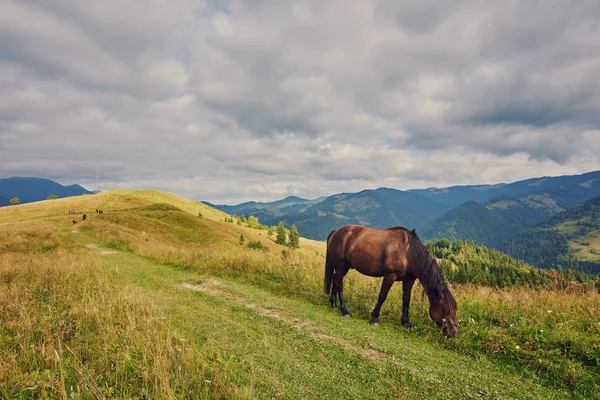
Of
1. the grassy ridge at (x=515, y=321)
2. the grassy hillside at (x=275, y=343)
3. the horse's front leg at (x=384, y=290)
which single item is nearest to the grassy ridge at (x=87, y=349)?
the grassy hillside at (x=275, y=343)

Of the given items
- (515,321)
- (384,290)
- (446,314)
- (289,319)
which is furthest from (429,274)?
(289,319)

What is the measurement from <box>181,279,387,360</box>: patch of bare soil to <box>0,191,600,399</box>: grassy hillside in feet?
0.19

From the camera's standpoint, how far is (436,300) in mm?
9109

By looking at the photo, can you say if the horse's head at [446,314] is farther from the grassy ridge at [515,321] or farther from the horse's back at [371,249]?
the horse's back at [371,249]

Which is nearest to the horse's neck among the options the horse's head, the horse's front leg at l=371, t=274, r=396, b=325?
the horse's head

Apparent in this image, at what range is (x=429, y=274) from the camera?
31.0ft

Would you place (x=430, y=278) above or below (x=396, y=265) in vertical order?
below

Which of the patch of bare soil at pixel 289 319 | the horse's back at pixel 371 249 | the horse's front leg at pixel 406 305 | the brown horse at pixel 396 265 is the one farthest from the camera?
the horse's back at pixel 371 249

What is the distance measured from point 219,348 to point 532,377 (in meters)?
7.52

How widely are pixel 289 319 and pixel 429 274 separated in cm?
502

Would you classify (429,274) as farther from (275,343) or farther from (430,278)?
(275,343)

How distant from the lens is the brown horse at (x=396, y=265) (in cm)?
897

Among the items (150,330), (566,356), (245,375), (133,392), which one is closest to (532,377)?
(566,356)

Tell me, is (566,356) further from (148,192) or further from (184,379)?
(148,192)
